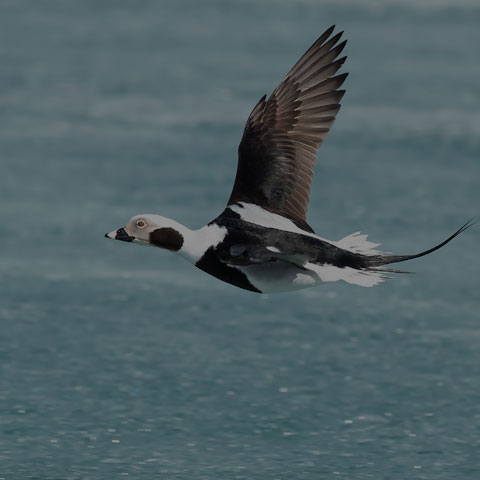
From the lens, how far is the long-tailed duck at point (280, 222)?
450 centimetres

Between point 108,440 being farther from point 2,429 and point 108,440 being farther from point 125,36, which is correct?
point 125,36

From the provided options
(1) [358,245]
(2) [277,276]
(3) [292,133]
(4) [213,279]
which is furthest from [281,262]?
(4) [213,279]

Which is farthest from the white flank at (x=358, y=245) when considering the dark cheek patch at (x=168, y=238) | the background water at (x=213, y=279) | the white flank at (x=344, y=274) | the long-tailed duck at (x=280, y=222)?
the background water at (x=213, y=279)

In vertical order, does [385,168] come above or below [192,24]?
below

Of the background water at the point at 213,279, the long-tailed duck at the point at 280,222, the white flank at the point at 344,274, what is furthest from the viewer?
the background water at the point at 213,279

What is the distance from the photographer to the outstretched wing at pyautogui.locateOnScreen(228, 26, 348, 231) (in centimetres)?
503

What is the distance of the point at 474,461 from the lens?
4773 mm

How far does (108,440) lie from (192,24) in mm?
8333

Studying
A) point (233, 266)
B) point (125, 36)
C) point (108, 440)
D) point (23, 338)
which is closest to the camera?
point (233, 266)

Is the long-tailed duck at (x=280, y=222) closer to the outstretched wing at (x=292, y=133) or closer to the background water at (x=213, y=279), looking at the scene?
the outstretched wing at (x=292, y=133)

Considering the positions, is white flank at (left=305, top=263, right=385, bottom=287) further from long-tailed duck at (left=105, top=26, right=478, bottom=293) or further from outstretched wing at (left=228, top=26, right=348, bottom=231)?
outstretched wing at (left=228, top=26, right=348, bottom=231)

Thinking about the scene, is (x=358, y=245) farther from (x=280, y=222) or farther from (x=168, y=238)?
(x=168, y=238)

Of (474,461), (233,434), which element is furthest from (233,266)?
(474,461)

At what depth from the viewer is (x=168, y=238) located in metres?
4.55
